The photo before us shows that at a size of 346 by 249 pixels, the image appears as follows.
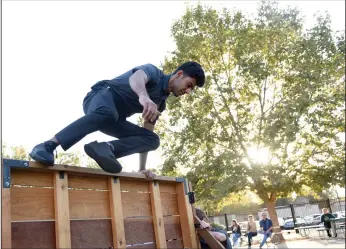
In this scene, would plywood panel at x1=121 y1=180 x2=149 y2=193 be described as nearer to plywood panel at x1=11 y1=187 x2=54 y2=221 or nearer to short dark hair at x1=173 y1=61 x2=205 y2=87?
plywood panel at x1=11 y1=187 x2=54 y2=221

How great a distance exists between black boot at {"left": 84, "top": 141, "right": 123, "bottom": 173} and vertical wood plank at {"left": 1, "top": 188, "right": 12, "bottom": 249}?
0.79 metres

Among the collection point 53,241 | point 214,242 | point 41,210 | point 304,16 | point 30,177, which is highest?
point 304,16

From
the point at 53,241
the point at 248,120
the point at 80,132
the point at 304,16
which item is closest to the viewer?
the point at 53,241

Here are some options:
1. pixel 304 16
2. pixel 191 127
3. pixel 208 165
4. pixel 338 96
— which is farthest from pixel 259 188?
pixel 304 16

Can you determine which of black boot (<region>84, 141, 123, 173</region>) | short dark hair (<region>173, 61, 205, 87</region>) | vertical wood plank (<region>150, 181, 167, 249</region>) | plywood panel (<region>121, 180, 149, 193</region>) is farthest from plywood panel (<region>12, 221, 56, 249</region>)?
short dark hair (<region>173, 61, 205, 87</region>)

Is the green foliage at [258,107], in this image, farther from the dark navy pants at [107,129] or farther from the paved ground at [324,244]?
the dark navy pants at [107,129]

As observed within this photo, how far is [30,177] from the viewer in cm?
231

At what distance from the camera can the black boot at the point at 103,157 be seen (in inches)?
108

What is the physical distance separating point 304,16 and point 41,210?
2093 cm

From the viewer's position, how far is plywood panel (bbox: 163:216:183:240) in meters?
3.26

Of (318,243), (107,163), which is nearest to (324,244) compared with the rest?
(318,243)

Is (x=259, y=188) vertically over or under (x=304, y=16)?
under

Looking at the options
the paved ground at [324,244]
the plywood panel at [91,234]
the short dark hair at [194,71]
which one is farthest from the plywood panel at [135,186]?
the paved ground at [324,244]

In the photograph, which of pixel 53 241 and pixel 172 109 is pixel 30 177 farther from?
pixel 172 109
